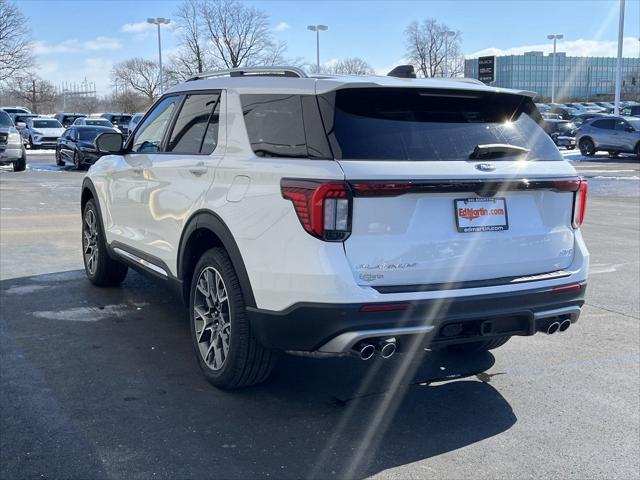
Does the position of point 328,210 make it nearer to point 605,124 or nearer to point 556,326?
point 556,326

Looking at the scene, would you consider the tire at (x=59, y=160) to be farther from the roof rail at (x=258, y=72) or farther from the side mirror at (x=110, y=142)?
the roof rail at (x=258, y=72)

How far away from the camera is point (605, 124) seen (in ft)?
100

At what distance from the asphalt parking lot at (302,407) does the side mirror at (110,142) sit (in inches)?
52.8

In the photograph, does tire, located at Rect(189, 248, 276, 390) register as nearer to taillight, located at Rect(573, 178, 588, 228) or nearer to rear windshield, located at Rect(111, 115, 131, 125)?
taillight, located at Rect(573, 178, 588, 228)

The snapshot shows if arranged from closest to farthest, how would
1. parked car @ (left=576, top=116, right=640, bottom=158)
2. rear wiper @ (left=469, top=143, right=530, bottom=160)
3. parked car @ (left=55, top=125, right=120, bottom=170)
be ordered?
rear wiper @ (left=469, top=143, right=530, bottom=160), parked car @ (left=55, top=125, right=120, bottom=170), parked car @ (left=576, top=116, right=640, bottom=158)

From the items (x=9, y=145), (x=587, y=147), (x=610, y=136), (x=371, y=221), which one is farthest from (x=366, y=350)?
(x=587, y=147)

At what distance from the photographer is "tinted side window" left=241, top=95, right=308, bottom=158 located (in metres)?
3.80

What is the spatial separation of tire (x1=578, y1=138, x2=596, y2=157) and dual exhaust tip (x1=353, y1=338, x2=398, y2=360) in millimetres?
30017

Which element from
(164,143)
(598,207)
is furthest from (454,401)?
(598,207)

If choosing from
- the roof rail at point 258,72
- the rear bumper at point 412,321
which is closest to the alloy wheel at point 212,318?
the rear bumper at point 412,321

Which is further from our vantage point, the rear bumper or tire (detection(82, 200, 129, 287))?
tire (detection(82, 200, 129, 287))

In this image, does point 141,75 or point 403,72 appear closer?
point 403,72

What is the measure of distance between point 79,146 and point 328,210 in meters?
21.5

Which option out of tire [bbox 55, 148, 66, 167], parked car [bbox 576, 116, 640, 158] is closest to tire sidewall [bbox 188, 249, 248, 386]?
tire [bbox 55, 148, 66, 167]
